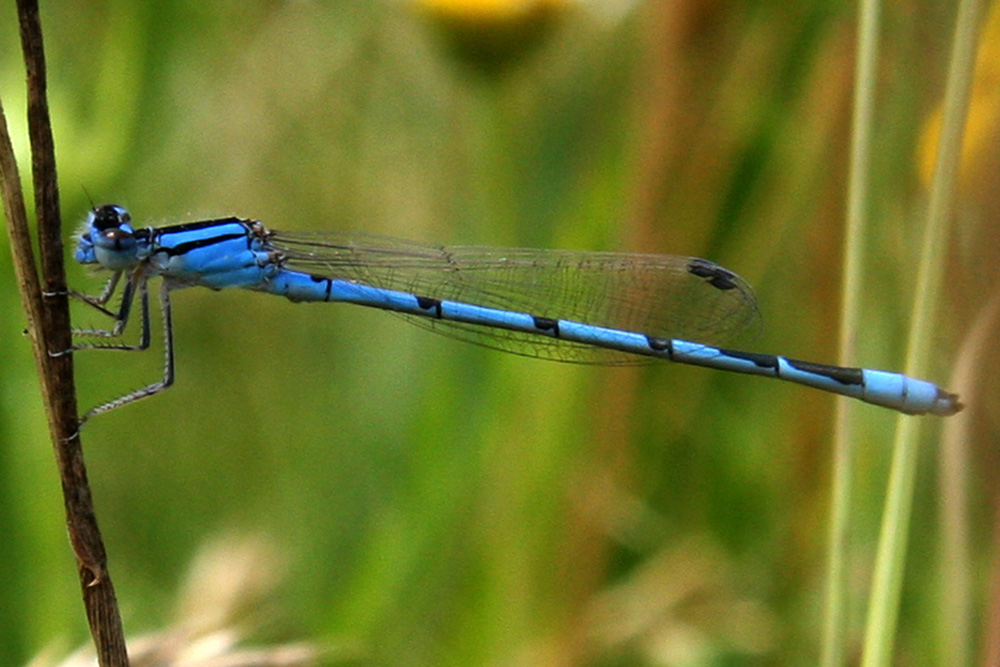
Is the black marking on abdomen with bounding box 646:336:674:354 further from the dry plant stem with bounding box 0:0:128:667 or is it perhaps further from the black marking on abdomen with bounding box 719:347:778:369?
the dry plant stem with bounding box 0:0:128:667

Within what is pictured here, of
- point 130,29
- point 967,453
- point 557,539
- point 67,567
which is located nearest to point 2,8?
point 130,29

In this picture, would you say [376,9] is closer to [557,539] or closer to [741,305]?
[741,305]

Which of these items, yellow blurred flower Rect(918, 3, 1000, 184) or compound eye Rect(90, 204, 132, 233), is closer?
yellow blurred flower Rect(918, 3, 1000, 184)

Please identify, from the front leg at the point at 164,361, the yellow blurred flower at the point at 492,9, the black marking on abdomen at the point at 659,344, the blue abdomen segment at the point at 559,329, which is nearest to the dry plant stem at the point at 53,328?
the front leg at the point at 164,361

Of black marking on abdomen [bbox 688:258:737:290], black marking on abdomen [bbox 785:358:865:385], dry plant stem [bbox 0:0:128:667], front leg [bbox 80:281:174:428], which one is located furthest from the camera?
black marking on abdomen [bbox 688:258:737:290]

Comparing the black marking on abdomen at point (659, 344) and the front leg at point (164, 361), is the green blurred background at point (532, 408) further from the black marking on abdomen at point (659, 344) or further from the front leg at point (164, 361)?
the front leg at point (164, 361)

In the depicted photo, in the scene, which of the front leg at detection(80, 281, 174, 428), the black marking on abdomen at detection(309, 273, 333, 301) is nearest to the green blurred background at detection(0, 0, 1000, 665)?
the front leg at detection(80, 281, 174, 428)
